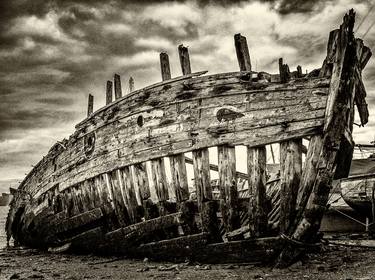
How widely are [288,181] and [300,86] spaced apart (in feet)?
4.64

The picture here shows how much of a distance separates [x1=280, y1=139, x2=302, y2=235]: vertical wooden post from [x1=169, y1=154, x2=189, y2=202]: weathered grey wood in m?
1.55

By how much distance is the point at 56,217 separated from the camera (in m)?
8.61

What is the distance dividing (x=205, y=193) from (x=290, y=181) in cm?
132

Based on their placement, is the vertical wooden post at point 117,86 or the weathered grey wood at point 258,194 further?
the vertical wooden post at point 117,86

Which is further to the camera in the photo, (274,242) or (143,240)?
(143,240)

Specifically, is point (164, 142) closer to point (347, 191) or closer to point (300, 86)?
point (300, 86)

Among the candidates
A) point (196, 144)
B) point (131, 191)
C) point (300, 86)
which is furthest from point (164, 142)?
point (300, 86)

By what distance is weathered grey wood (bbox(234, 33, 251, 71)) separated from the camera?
222 inches

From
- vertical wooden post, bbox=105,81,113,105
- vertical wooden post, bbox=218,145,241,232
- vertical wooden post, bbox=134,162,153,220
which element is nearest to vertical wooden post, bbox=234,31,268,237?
vertical wooden post, bbox=218,145,241,232

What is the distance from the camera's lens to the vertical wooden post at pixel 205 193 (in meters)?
5.39

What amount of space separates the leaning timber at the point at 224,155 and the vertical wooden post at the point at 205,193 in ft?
0.05

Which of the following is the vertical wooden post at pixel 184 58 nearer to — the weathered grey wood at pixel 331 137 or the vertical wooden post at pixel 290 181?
the vertical wooden post at pixel 290 181

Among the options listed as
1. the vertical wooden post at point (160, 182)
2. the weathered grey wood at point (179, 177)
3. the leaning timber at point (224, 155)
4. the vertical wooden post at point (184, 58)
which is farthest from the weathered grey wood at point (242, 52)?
the vertical wooden post at point (160, 182)

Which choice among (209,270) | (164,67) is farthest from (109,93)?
(209,270)
